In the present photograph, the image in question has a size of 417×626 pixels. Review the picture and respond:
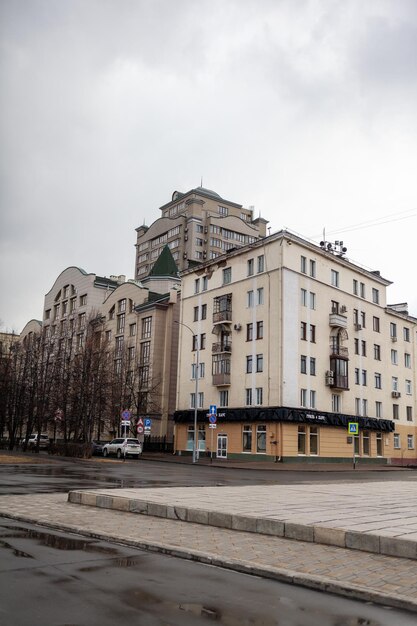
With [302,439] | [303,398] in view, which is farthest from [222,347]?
[302,439]

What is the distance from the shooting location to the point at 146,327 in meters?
62.2

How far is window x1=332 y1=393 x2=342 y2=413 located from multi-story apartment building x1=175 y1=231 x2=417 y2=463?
0.08 metres

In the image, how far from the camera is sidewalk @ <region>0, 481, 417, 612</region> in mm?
6485

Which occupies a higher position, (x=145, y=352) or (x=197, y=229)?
(x=197, y=229)

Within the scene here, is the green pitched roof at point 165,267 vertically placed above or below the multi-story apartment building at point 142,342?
above

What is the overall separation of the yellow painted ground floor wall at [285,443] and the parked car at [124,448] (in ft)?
19.2

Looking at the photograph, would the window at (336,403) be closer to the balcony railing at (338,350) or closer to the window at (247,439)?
the balcony railing at (338,350)

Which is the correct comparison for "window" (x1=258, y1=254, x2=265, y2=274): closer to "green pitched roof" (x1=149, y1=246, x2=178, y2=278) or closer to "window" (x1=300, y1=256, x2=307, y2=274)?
"window" (x1=300, y1=256, x2=307, y2=274)

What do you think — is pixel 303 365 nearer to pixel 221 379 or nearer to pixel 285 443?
pixel 285 443

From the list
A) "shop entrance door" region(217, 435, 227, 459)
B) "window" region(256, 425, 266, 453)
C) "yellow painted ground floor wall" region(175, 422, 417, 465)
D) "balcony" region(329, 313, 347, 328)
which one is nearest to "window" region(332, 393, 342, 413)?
"yellow painted ground floor wall" region(175, 422, 417, 465)

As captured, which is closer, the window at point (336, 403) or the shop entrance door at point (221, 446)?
the shop entrance door at point (221, 446)

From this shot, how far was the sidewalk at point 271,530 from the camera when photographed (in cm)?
649

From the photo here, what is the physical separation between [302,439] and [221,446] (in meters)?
6.90

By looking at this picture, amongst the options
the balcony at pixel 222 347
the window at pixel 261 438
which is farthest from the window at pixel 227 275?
the window at pixel 261 438
